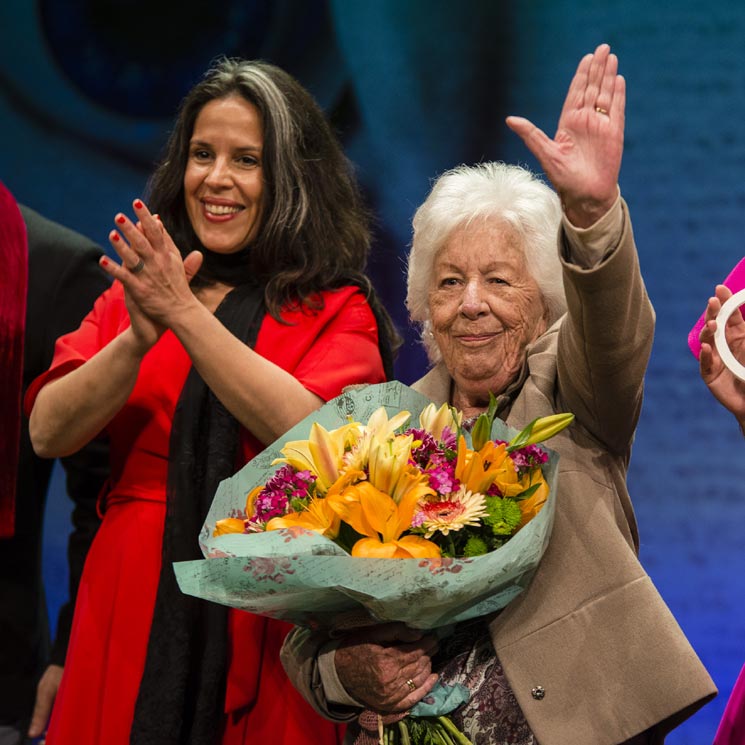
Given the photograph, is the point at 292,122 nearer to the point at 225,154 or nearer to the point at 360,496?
the point at 225,154

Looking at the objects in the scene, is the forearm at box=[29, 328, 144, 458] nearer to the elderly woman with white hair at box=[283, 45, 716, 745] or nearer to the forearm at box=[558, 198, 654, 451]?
the elderly woman with white hair at box=[283, 45, 716, 745]

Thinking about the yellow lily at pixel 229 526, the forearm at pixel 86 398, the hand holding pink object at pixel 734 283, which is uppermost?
the forearm at pixel 86 398

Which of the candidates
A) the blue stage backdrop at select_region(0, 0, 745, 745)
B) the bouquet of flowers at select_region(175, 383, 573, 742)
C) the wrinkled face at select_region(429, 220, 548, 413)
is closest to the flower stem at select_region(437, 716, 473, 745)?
the bouquet of flowers at select_region(175, 383, 573, 742)

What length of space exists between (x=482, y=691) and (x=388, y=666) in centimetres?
14

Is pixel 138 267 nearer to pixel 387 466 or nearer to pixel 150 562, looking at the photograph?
pixel 150 562

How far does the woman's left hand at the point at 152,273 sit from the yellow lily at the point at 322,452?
0.42 m

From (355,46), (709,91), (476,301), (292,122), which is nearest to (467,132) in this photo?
(355,46)

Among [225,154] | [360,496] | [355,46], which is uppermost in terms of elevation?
[355,46]

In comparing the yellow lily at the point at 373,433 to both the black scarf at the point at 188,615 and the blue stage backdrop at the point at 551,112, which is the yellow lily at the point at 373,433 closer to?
the black scarf at the point at 188,615

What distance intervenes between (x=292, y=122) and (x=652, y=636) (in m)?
1.15

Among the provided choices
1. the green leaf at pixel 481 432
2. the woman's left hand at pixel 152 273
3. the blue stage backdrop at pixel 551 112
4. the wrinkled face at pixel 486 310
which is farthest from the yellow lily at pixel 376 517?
the blue stage backdrop at pixel 551 112

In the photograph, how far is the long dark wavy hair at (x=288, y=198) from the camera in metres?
2.26

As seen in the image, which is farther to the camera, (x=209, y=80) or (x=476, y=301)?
(x=209, y=80)

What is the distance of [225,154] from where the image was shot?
2291 mm
